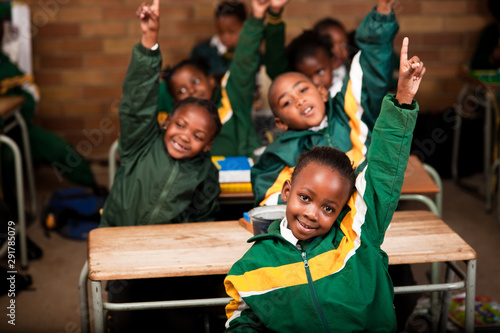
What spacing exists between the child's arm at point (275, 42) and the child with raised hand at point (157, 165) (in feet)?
3.16

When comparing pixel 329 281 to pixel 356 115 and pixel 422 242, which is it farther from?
pixel 356 115

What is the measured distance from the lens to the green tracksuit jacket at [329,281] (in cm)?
162

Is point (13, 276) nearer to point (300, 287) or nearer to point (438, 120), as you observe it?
point (300, 287)

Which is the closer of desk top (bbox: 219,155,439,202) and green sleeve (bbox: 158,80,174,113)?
desk top (bbox: 219,155,439,202)

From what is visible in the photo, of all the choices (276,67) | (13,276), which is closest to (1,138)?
(13,276)

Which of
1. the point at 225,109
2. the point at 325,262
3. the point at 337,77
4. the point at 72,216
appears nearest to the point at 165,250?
the point at 325,262

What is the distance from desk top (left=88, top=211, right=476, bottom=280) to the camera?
1.81 meters

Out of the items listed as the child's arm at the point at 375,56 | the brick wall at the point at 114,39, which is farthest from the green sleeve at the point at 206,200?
the brick wall at the point at 114,39

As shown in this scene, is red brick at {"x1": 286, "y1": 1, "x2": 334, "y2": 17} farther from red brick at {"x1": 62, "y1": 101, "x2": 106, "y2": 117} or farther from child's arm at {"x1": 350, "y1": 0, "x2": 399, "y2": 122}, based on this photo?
child's arm at {"x1": 350, "y1": 0, "x2": 399, "y2": 122}

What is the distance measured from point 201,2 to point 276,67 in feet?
5.14

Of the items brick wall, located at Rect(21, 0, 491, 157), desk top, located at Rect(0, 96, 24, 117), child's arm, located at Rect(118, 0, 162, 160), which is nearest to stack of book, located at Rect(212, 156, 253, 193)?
child's arm, located at Rect(118, 0, 162, 160)

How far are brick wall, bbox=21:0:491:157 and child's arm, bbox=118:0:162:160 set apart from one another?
245 cm

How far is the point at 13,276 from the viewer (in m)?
3.02

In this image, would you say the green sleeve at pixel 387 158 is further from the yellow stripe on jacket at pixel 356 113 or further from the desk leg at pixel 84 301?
the desk leg at pixel 84 301
